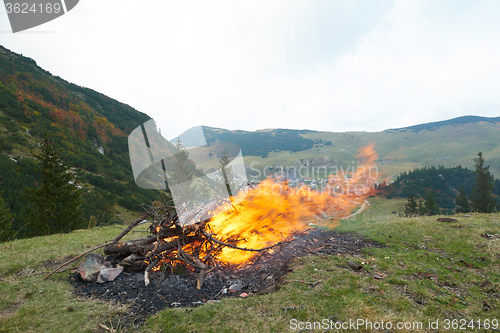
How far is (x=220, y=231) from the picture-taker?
747 centimetres

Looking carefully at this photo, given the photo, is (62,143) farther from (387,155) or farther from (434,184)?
(387,155)

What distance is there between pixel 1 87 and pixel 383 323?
208ft

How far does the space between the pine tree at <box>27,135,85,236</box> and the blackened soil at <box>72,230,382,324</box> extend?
1666 cm

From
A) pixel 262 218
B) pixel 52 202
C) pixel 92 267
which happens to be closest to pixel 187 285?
pixel 92 267

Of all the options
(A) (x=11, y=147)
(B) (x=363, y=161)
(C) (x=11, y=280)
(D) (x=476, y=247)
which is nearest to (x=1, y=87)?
(A) (x=11, y=147)

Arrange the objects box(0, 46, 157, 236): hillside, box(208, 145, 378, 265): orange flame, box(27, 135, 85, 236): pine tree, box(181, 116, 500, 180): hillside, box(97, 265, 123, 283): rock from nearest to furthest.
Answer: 1. box(97, 265, 123, 283): rock
2. box(208, 145, 378, 265): orange flame
3. box(27, 135, 85, 236): pine tree
4. box(0, 46, 157, 236): hillside
5. box(181, 116, 500, 180): hillside

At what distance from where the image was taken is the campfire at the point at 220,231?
19.2 feet

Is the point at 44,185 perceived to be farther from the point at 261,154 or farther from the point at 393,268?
the point at 261,154

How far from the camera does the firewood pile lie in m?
5.68

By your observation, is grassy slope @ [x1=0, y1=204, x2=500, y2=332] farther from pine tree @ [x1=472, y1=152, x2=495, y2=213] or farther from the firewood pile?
pine tree @ [x1=472, y1=152, x2=495, y2=213]

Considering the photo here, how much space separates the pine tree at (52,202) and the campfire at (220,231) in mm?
15441

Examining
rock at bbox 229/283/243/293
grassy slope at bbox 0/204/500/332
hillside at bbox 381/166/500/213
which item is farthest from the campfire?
hillside at bbox 381/166/500/213

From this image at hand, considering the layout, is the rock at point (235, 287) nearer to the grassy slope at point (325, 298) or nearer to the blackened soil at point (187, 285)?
the blackened soil at point (187, 285)

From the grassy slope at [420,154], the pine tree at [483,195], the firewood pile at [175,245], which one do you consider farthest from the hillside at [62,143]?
the grassy slope at [420,154]
